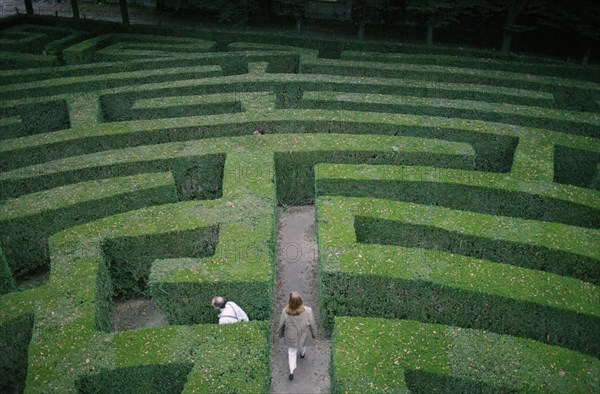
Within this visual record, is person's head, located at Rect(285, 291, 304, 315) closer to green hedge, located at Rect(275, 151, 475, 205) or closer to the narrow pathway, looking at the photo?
Answer: the narrow pathway

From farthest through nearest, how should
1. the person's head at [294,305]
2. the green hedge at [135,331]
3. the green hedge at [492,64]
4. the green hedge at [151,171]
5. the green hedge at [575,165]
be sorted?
the green hedge at [492,64], the green hedge at [575,165], the green hedge at [151,171], the person's head at [294,305], the green hedge at [135,331]

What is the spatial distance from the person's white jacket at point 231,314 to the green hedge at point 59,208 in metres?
5.29

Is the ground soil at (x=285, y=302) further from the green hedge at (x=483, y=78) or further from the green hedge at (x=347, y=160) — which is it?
the green hedge at (x=483, y=78)

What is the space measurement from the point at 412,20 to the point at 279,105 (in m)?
21.1

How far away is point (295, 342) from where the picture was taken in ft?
35.0

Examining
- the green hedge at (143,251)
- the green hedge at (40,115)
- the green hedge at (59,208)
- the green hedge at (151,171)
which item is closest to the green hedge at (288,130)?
the green hedge at (151,171)

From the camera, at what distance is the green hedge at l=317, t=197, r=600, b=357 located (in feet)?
35.6

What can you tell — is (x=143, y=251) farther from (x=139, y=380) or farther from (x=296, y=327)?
(x=296, y=327)

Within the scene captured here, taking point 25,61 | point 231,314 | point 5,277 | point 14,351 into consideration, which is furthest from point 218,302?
point 25,61

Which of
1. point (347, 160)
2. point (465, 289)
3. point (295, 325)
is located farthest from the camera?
point (347, 160)

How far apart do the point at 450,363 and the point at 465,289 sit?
212 cm

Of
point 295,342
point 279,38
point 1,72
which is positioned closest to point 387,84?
point 279,38

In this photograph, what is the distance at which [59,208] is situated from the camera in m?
13.8

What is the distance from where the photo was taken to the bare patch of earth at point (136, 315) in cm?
1273
